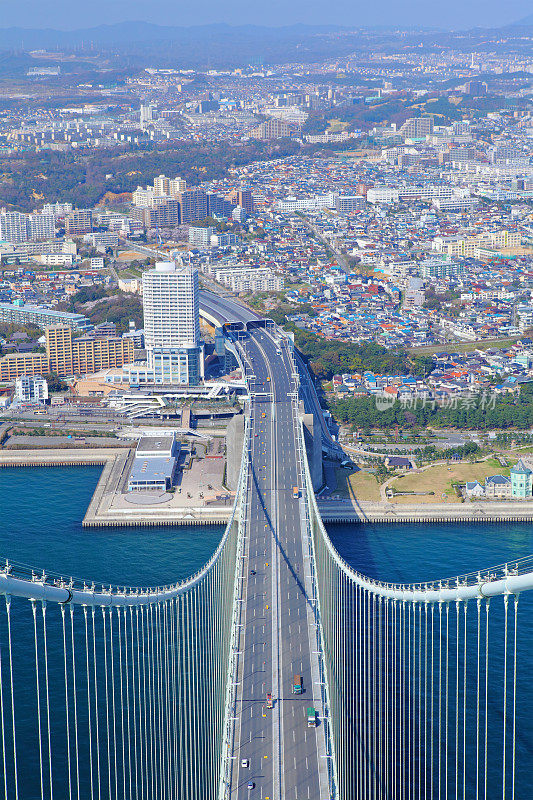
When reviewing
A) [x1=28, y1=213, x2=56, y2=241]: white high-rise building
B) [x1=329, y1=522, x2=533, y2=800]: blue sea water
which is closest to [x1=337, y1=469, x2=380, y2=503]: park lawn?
[x1=329, y1=522, x2=533, y2=800]: blue sea water

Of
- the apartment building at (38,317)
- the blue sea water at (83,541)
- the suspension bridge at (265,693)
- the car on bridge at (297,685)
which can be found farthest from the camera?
the apartment building at (38,317)

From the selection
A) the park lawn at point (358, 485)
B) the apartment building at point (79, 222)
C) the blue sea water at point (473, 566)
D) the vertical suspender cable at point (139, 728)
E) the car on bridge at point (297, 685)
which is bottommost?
the apartment building at point (79, 222)

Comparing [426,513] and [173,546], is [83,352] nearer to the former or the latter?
[173,546]

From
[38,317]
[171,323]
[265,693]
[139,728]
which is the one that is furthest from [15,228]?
[265,693]

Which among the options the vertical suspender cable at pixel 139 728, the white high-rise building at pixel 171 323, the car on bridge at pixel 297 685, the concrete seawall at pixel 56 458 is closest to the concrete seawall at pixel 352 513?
the concrete seawall at pixel 56 458

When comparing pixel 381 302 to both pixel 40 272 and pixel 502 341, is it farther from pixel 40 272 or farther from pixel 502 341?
pixel 40 272

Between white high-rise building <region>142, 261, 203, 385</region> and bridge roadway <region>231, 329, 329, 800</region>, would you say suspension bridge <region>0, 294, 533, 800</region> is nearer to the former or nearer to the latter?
bridge roadway <region>231, 329, 329, 800</region>

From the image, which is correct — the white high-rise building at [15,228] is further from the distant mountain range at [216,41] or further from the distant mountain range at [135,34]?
the distant mountain range at [135,34]
